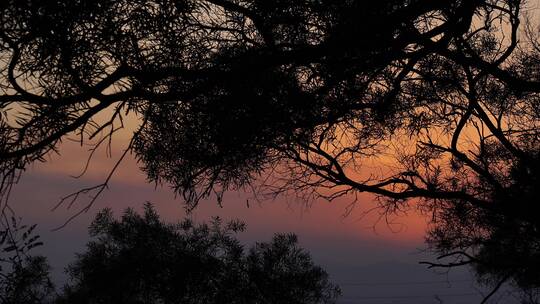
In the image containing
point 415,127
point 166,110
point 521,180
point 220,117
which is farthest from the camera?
point 415,127

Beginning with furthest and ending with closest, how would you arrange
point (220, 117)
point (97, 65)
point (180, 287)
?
point (180, 287)
point (220, 117)
point (97, 65)

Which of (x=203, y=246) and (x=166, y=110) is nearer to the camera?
(x=166, y=110)

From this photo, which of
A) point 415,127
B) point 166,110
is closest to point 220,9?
point 166,110

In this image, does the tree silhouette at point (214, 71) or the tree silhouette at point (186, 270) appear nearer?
the tree silhouette at point (214, 71)

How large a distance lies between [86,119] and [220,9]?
89.9 inches

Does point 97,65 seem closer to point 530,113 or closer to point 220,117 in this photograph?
point 220,117

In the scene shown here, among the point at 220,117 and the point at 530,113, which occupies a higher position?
the point at 530,113

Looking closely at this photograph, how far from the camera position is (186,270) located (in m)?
10.7

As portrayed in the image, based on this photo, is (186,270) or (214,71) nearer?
(214,71)

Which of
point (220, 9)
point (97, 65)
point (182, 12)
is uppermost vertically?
→ point (220, 9)

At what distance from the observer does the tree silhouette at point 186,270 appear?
35.2 ft

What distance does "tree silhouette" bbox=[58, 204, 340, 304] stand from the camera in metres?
10.7

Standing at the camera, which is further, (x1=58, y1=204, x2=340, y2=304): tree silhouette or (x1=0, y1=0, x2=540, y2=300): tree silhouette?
(x1=58, y1=204, x2=340, y2=304): tree silhouette

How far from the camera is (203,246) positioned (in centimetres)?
1116
